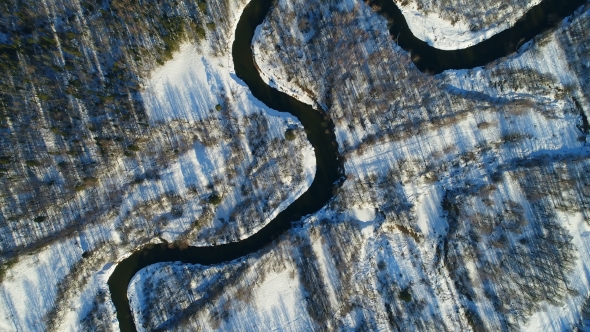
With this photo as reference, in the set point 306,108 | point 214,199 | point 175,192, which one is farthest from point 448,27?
point 175,192

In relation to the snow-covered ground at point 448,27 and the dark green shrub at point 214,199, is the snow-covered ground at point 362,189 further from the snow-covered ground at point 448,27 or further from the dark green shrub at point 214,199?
the dark green shrub at point 214,199

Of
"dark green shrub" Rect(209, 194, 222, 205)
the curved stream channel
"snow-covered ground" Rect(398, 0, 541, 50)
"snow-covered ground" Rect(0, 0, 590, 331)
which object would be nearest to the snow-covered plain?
"snow-covered ground" Rect(0, 0, 590, 331)

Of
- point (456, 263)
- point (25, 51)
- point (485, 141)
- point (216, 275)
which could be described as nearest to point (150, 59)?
point (25, 51)

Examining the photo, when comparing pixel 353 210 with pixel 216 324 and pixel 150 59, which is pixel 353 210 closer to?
pixel 216 324

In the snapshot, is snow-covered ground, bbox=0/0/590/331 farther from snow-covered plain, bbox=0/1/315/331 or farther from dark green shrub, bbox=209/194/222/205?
dark green shrub, bbox=209/194/222/205

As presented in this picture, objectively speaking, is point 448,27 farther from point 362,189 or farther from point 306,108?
point 362,189

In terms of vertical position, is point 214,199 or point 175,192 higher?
point 175,192

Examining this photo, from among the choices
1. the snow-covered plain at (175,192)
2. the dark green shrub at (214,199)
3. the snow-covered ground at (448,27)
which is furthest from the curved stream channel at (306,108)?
the dark green shrub at (214,199)

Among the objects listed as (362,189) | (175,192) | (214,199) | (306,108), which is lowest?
(362,189)
